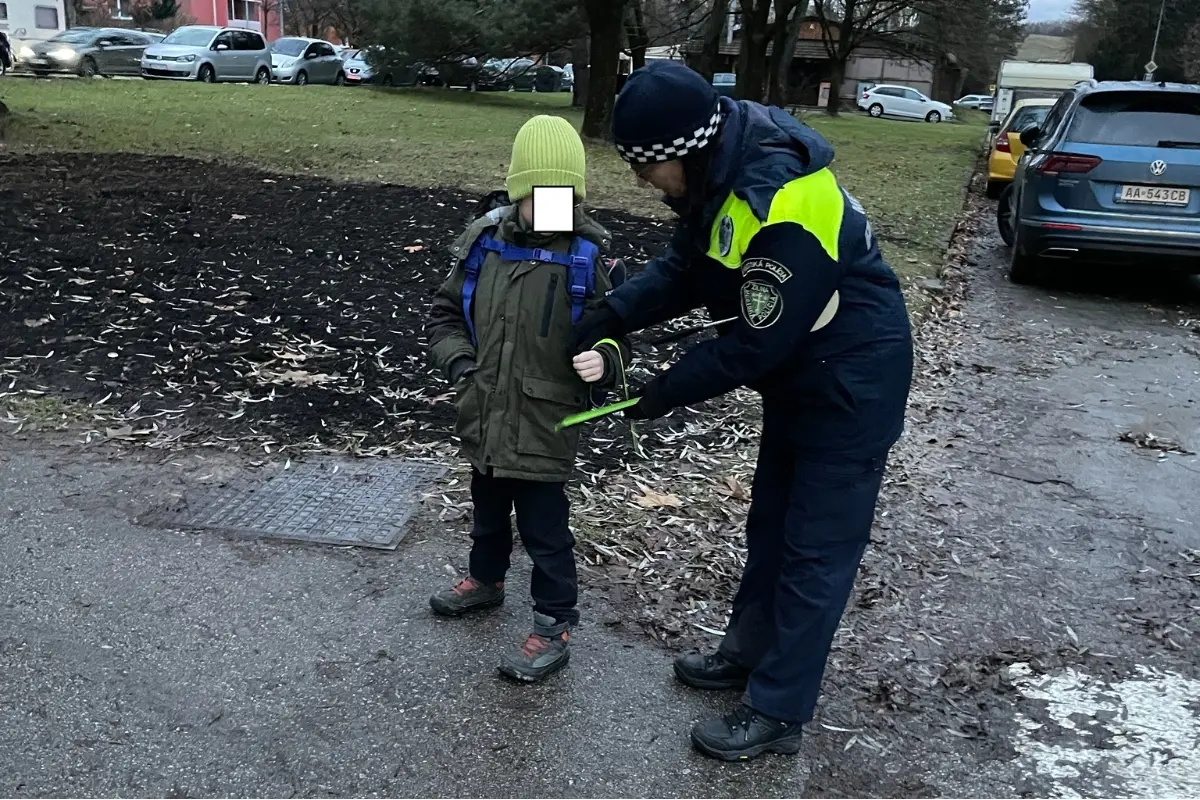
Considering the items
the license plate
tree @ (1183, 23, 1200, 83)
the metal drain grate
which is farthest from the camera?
tree @ (1183, 23, 1200, 83)

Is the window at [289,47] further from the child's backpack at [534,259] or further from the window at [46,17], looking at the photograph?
the child's backpack at [534,259]

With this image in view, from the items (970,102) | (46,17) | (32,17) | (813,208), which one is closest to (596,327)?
(813,208)

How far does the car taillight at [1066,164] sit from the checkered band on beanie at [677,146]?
22.2 feet

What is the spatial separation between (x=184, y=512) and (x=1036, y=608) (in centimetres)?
320

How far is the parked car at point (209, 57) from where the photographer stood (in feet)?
90.2

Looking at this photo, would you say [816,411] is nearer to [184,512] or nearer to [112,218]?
[184,512]

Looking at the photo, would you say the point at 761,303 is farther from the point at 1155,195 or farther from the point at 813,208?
the point at 1155,195

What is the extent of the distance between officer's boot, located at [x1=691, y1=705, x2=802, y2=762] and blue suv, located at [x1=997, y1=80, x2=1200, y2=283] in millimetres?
6694

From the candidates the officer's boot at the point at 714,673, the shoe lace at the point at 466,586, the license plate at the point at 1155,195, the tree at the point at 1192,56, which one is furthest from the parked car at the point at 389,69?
the tree at the point at 1192,56

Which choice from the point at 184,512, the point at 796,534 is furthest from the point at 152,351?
the point at 796,534

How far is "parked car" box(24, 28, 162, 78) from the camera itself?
1038 inches

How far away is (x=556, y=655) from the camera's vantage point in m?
3.26

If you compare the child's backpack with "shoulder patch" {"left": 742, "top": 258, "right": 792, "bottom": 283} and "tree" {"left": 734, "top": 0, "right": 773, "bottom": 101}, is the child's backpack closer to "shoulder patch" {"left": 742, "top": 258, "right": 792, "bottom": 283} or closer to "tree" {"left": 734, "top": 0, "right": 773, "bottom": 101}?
"shoulder patch" {"left": 742, "top": 258, "right": 792, "bottom": 283}

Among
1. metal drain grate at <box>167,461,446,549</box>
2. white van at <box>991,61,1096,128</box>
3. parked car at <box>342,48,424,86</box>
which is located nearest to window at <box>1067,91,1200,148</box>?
metal drain grate at <box>167,461,446,549</box>
